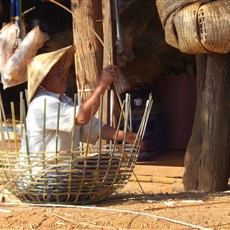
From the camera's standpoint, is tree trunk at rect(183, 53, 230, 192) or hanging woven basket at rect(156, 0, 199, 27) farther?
tree trunk at rect(183, 53, 230, 192)

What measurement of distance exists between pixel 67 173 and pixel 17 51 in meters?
1.33

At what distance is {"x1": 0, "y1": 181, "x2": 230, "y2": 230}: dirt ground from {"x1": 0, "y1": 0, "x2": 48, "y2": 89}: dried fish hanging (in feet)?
3.46

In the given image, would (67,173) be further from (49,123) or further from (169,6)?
(169,6)

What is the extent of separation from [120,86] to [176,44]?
0.69 m

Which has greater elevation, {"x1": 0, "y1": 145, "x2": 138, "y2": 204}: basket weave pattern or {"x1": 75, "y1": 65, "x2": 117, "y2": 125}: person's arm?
{"x1": 75, "y1": 65, "x2": 117, "y2": 125}: person's arm

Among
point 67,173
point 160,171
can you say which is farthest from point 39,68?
point 160,171

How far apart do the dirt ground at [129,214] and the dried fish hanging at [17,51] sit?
105 cm

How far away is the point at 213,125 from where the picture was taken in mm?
5180

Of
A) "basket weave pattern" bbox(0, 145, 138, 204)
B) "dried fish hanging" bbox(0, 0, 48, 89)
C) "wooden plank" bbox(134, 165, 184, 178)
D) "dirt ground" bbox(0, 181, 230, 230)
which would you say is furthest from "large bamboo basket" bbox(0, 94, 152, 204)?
"wooden plank" bbox(134, 165, 184, 178)

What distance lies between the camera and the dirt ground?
135 inches

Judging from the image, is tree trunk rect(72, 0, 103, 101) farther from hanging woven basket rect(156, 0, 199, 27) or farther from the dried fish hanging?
hanging woven basket rect(156, 0, 199, 27)

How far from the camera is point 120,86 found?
5.40 meters

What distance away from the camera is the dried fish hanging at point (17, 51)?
4.85 metres

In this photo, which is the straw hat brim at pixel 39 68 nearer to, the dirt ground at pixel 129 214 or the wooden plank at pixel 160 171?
the dirt ground at pixel 129 214
